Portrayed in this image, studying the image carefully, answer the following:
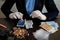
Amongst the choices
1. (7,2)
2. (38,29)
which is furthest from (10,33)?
(7,2)

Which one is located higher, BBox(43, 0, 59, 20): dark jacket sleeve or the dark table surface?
BBox(43, 0, 59, 20): dark jacket sleeve

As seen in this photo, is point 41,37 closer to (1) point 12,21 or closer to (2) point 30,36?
(2) point 30,36

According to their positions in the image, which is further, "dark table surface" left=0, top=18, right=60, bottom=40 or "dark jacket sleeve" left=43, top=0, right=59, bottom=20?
"dark jacket sleeve" left=43, top=0, right=59, bottom=20

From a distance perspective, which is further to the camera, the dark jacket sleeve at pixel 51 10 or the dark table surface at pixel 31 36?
the dark jacket sleeve at pixel 51 10

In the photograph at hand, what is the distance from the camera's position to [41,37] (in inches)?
35.0

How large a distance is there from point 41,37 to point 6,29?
210 mm

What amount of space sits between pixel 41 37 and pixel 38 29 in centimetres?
9

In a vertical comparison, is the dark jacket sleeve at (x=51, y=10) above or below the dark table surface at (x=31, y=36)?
above

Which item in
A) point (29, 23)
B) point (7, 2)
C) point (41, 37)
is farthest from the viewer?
point (7, 2)

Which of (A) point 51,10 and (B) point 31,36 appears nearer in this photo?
(B) point 31,36

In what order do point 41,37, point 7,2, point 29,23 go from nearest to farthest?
point 41,37
point 29,23
point 7,2

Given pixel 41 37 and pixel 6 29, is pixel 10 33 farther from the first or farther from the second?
pixel 41 37

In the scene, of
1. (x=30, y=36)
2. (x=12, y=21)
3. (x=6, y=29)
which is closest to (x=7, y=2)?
(x=12, y=21)

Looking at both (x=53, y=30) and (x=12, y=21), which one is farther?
(x=12, y=21)
